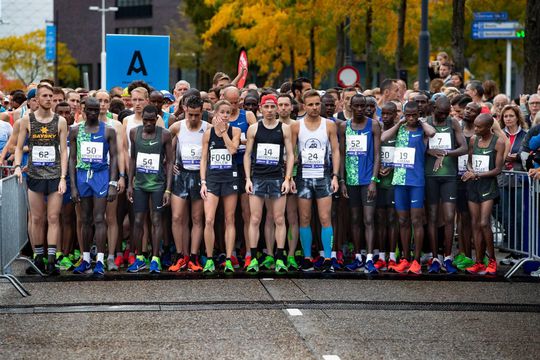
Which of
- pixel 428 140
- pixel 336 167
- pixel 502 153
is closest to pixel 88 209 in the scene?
pixel 336 167

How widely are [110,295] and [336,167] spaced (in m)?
3.30

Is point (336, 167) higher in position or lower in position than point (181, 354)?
higher

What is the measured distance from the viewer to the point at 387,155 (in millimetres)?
13688

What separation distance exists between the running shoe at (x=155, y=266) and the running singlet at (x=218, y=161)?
1.13 m

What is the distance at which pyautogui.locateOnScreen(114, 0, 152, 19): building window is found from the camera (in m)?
91.9

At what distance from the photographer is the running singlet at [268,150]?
1326cm

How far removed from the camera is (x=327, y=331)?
31.9 feet

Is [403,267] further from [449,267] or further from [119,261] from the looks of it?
[119,261]

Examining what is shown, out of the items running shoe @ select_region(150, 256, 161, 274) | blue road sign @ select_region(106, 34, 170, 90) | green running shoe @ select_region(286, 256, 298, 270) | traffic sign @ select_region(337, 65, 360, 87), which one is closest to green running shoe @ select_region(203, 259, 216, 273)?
running shoe @ select_region(150, 256, 161, 274)

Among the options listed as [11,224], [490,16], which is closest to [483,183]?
[11,224]

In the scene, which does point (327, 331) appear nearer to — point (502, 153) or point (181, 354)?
point (181, 354)

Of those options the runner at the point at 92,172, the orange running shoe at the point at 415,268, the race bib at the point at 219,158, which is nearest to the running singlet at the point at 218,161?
the race bib at the point at 219,158

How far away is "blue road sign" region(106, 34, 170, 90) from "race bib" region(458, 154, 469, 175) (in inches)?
277

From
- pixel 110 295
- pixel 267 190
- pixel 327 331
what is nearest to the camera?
pixel 327 331
